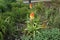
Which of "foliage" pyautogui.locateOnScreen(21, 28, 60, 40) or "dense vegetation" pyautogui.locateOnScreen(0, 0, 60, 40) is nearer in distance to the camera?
"foliage" pyautogui.locateOnScreen(21, 28, 60, 40)

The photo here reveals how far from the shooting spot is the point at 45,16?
5.74 m

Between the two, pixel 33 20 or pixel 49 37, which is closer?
pixel 49 37

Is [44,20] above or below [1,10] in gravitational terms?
below

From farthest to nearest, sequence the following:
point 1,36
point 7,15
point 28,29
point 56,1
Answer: point 56,1
point 7,15
point 28,29
point 1,36

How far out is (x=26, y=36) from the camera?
453 cm

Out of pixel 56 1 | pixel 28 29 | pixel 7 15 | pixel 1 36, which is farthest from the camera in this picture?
pixel 56 1

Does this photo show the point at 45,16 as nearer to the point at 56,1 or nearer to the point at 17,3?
the point at 17,3

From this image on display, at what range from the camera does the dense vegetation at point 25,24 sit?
4.42 meters

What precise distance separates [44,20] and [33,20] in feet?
2.04

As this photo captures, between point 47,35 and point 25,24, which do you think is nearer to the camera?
point 47,35

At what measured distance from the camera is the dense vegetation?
4418 mm

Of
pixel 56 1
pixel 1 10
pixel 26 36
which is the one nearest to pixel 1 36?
pixel 26 36

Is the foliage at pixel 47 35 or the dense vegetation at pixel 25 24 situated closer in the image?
the foliage at pixel 47 35

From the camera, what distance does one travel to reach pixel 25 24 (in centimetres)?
534
